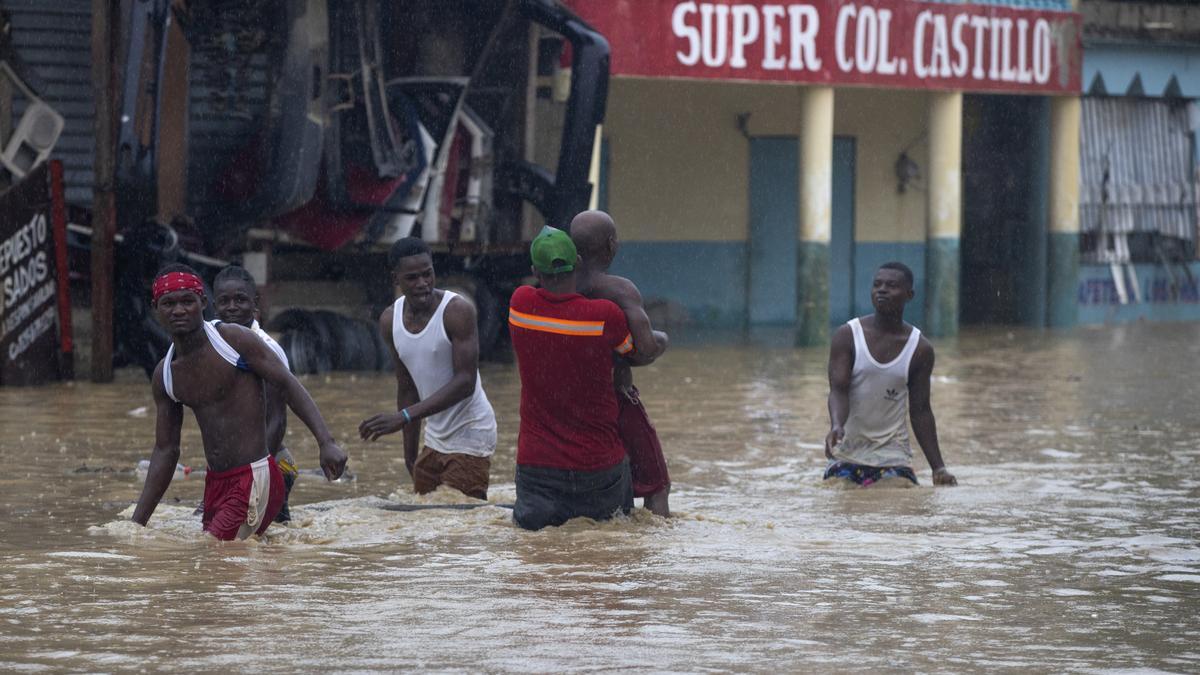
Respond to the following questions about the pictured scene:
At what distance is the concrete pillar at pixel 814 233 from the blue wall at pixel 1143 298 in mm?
6403

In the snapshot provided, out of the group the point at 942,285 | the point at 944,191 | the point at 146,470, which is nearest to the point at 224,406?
the point at 146,470

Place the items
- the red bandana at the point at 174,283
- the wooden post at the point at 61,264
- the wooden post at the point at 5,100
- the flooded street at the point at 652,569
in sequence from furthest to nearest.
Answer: the wooden post at the point at 5,100 → the wooden post at the point at 61,264 → the red bandana at the point at 174,283 → the flooded street at the point at 652,569

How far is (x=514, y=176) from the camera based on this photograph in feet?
64.1

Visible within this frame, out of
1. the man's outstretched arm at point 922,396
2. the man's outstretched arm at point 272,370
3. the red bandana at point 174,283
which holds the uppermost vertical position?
the red bandana at point 174,283

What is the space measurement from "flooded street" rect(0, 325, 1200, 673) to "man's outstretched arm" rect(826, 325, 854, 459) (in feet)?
1.34

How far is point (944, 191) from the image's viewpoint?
23.6 meters

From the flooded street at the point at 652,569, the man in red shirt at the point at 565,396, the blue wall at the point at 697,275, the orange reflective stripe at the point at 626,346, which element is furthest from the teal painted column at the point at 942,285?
the orange reflective stripe at the point at 626,346

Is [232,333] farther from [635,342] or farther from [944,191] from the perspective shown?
[944,191]

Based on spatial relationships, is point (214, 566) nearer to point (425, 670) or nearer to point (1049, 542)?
point (425, 670)

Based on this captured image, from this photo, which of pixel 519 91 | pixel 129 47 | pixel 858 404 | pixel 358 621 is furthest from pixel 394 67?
pixel 358 621

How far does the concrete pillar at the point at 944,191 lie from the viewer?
23625mm

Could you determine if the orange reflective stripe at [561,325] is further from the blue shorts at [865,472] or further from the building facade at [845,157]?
the building facade at [845,157]

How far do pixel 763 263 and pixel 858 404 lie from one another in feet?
51.3

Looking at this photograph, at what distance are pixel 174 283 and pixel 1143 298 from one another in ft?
72.7
